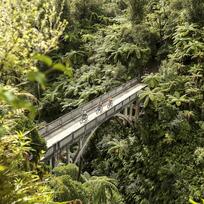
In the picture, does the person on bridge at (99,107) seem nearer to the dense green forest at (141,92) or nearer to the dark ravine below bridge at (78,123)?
the dark ravine below bridge at (78,123)

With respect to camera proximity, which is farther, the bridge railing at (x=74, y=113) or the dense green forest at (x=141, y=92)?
the dense green forest at (x=141, y=92)

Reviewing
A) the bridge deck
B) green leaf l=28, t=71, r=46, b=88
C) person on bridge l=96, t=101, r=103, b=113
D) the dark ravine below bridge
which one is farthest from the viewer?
person on bridge l=96, t=101, r=103, b=113

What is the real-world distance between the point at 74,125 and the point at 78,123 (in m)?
0.44

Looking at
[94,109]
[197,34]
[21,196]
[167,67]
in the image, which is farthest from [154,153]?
[21,196]

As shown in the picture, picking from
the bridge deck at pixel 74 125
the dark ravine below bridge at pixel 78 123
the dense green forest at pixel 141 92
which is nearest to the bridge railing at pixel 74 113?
the dark ravine below bridge at pixel 78 123

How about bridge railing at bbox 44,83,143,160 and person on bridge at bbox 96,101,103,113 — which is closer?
bridge railing at bbox 44,83,143,160

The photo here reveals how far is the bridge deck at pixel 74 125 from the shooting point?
1955 cm

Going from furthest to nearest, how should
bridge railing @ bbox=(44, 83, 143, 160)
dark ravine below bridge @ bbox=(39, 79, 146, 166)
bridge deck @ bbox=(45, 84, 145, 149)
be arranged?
bridge deck @ bbox=(45, 84, 145, 149) → dark ravine below bridge @ bbox=(39, 79, 146, 166) → bridge railing @ bbox=(44, 83, 143, 160)

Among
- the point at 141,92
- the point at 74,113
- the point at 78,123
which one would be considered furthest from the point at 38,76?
the point at 141,92

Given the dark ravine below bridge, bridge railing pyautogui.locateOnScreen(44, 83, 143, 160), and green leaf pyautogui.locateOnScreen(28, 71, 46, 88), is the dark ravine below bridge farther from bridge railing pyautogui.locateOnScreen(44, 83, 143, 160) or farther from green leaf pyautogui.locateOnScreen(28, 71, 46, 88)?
green leaf pyautogui.locateOnScreen(28, 71, 46, 88)

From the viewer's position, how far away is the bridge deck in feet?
64.2

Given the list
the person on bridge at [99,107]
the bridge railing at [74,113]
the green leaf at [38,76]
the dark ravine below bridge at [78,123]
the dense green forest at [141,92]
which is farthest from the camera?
the person on bridge at [99,107]

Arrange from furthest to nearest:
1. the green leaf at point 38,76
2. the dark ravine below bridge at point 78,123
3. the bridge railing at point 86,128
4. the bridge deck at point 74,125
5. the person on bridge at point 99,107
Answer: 1. the person on bridge at point 99,107
2. the bridge deck at point 74,125
3. the dark ravine below bridge at point 78,123
4. the bridge railing at point 86,128
5. the green leaf at point 38,76

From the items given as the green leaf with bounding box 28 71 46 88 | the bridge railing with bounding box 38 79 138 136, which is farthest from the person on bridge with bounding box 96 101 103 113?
the green leaf with bounding box 28 71 46 88
